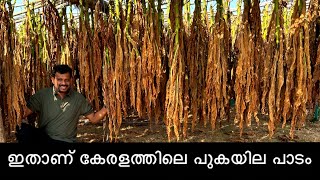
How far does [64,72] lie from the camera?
279 centimetres

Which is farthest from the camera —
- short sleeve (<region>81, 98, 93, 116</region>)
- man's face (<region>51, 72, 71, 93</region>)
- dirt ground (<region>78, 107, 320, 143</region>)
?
dirt ground (<region>78, 107, 320, 143</region>)

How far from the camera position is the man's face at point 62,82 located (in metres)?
2.81

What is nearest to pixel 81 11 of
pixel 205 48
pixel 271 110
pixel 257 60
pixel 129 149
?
pixel 205 48

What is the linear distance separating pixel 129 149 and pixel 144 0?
1298mm

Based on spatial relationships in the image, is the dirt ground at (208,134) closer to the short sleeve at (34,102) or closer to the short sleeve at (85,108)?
the short sleeve at (85,108)

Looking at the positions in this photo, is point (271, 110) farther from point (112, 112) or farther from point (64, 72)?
point (64, 72)

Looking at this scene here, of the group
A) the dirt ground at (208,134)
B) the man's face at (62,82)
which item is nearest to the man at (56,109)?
the man's face at (62,82)

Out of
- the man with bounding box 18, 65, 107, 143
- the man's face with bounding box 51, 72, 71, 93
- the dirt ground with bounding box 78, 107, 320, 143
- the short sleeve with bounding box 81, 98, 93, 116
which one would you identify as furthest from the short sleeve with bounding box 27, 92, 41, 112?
the dirt ground with bounding box 78, 107, 320, 143

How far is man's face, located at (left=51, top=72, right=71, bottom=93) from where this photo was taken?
281 centimetres

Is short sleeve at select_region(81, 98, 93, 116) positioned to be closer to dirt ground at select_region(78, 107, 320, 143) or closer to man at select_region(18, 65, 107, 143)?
man at select_region(18, 65, 107, 143)

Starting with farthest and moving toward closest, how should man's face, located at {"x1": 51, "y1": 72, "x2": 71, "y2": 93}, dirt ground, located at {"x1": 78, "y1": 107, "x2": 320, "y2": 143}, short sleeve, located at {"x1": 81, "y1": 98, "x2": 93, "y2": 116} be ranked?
1. dirt ground, located at {"x1": 78, "y1": 107, "x2": 320, "y2": 143}
2. short sleeve, located at {"x1": 81, "y1": 98, "x2": 93, "y2": 116}
3. man's face, located at {"x1": 51, "y1": 72, "x2": 71, "y2": 93}

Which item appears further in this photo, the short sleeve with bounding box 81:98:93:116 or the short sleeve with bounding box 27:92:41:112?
the short sleeve with bounding box 81:98:93:116

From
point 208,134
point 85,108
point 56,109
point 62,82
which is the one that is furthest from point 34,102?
point 208,134

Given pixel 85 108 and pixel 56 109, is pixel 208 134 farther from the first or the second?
pixel 56 109
